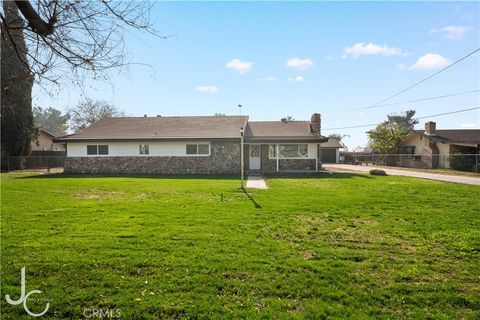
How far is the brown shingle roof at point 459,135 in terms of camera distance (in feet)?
116

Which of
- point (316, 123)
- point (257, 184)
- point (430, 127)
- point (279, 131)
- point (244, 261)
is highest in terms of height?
point (430, 127)

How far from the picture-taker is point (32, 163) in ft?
101

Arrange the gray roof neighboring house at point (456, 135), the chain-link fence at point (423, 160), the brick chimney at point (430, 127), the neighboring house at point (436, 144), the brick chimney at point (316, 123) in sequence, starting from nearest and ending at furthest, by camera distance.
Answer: the brick chimney at point (316, 123)
the chain-link fence at point (423, 160)
the neighboring house at point (436, 144)
the gray roof neighboring house at point (456, 135)
the brick chimney at point (430, 127)

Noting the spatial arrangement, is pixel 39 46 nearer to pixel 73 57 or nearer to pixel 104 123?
pixel 73 57

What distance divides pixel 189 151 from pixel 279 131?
734 centimetres

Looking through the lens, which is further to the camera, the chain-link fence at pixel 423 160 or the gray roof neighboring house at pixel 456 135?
the gray roof neighboring house at pixel 456 135

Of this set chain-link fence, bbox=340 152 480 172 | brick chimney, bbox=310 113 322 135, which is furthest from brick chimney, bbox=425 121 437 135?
brick chimney, bbox=310 113 322 135

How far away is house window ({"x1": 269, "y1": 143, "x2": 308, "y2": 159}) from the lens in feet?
78.9

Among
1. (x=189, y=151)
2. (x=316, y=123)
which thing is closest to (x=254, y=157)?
(x=189, y=151)

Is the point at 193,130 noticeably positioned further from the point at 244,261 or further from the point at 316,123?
the point at 244,261

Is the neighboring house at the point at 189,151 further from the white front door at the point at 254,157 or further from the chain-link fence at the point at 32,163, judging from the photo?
the chain-link fence at the point at 32,163

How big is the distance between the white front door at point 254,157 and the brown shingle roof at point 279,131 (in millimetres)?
753

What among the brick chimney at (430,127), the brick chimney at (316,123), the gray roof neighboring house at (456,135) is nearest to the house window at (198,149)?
the brick chimney at (316,123)

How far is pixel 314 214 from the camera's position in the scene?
8.68m
